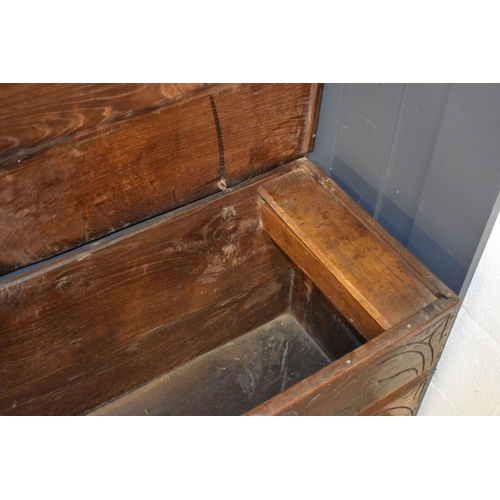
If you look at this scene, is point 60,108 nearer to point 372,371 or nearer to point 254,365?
point 372,371

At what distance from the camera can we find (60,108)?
3.98 feet

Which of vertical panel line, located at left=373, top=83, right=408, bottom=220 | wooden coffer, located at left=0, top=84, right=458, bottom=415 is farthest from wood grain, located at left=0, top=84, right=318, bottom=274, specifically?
vertical panel line, located at left=373, top=83, right=408, bottom=220

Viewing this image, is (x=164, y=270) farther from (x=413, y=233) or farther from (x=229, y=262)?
(x=413, y=233)

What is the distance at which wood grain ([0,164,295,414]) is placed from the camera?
1.48m

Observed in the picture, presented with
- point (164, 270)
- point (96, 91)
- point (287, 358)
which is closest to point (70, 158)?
point (96, 91)

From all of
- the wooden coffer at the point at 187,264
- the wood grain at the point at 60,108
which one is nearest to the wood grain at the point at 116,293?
the wooden coffer at the point at 187,264

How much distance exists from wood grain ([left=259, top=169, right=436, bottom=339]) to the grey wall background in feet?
0.23

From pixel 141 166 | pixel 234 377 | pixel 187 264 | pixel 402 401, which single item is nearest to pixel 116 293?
pixel 187 264

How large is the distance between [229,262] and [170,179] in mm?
360

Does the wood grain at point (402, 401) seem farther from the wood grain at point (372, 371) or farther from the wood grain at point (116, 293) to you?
the wood grain at point (116, 293)

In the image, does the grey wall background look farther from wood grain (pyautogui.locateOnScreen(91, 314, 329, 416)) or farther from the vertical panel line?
wood grain (pyautogui.locateOnScreen(91, 314, 329, 416))

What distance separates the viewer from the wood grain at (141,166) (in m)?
1.31

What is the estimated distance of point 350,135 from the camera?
1.51 m

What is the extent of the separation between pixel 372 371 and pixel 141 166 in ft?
2.26
